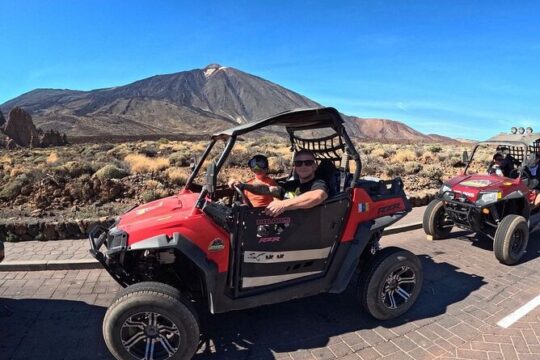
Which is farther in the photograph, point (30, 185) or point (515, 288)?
point (30, 185)

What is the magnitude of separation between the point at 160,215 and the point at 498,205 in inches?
217

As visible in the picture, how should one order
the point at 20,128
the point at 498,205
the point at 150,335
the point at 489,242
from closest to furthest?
the point at 150,335, the point at 498,205, the point at 489,242, the point at 20,128

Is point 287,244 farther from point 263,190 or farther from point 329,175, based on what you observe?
point 329,175

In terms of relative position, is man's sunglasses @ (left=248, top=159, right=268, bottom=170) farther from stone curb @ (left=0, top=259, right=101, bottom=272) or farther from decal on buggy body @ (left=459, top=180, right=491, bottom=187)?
decal on buggy body @ (left=459, top=180, right=491, bottom=187)

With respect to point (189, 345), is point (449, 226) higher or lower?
higher

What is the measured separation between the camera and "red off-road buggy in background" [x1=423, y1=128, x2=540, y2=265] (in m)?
6.14

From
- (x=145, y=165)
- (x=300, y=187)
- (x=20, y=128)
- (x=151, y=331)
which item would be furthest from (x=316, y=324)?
(x=20, y=128)

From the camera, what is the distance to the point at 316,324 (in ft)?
14.3

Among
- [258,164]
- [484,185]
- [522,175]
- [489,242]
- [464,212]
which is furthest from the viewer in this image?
[489,242]

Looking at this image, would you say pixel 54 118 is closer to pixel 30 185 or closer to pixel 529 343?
pixel 30 185

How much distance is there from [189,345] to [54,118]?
116998mm

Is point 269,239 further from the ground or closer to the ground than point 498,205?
closer to the ground

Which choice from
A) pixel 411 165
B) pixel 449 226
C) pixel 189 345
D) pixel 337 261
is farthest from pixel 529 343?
pixel 411 165

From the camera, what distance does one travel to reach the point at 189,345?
3.50 meters
